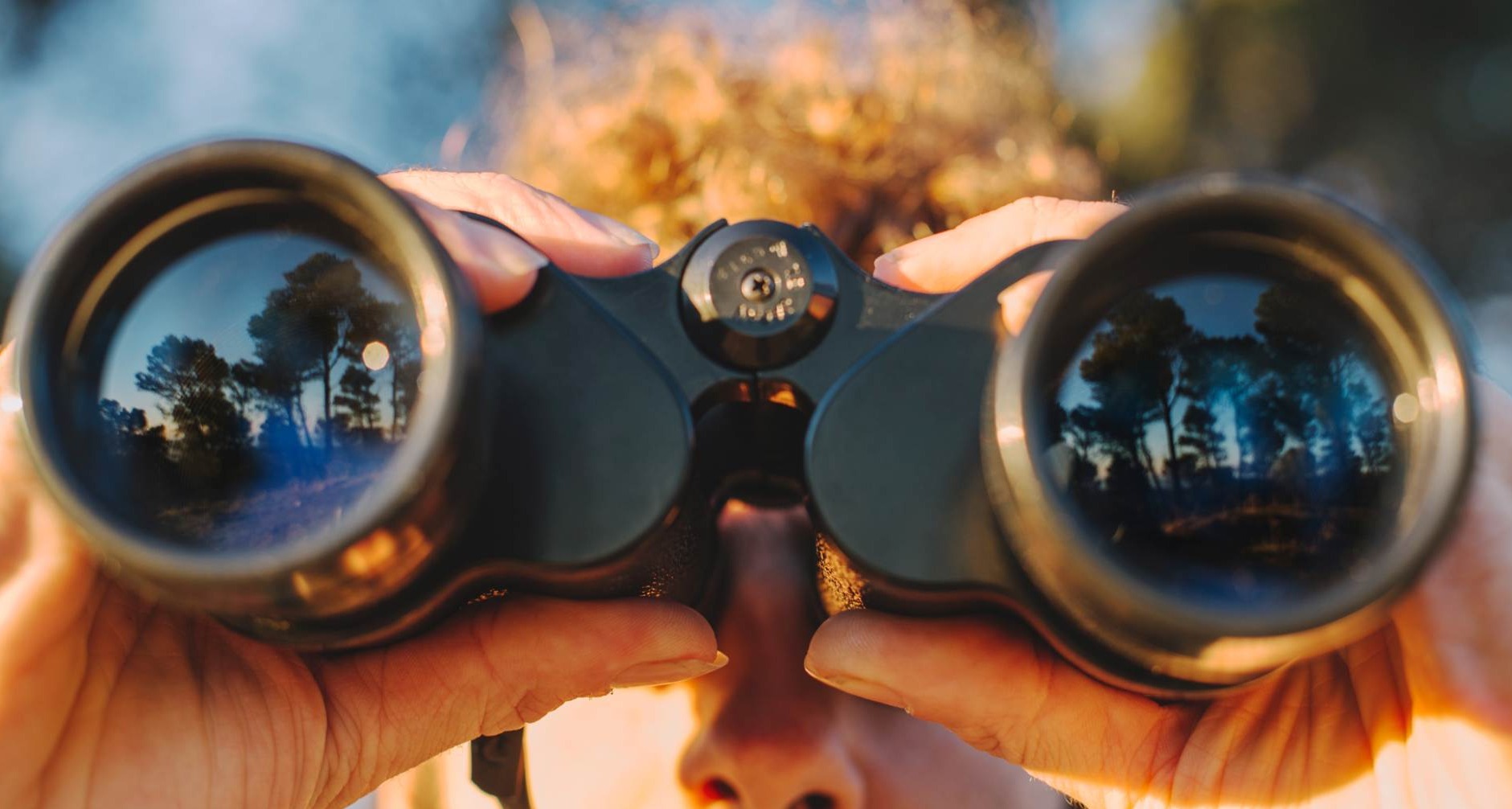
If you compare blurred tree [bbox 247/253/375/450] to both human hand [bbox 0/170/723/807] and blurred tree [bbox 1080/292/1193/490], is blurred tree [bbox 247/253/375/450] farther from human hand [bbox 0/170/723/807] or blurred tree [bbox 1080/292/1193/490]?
blurred tree [bbox 1080/292/1193/490]

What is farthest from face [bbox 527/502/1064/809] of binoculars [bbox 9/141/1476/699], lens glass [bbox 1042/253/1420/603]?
lens glass [bbox 1042/253/1420/603]

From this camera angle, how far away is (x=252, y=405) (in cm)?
60

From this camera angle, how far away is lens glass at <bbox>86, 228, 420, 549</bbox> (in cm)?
58

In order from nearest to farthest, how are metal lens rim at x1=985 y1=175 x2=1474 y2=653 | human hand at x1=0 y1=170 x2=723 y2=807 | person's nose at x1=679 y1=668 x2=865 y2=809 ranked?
metal lens rim at x1=985 y1=175 x2=1474 y2=653 → human hand at x1=0 y1=170 x2=723 y2=807 → person's nose at x1=679 y1=668 x2=865 y2=809

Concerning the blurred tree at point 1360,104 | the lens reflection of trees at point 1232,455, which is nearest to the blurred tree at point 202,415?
the lens reflection of trees at point 1232,455

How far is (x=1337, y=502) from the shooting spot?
584mm

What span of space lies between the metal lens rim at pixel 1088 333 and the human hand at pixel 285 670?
293 mm

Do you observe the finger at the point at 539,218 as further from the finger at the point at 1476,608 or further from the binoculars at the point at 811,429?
the finger at the point at 1476,608

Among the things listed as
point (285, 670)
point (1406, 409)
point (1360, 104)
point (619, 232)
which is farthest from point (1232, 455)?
point (1360, 104)

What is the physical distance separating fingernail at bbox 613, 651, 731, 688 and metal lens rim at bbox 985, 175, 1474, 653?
0.27 metres

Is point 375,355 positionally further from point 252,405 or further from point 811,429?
point 811,429

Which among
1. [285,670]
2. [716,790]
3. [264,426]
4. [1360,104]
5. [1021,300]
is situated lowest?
[716,790]

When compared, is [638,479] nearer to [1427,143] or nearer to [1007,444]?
[1007,444]

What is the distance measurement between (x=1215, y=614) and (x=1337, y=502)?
0.14 m
